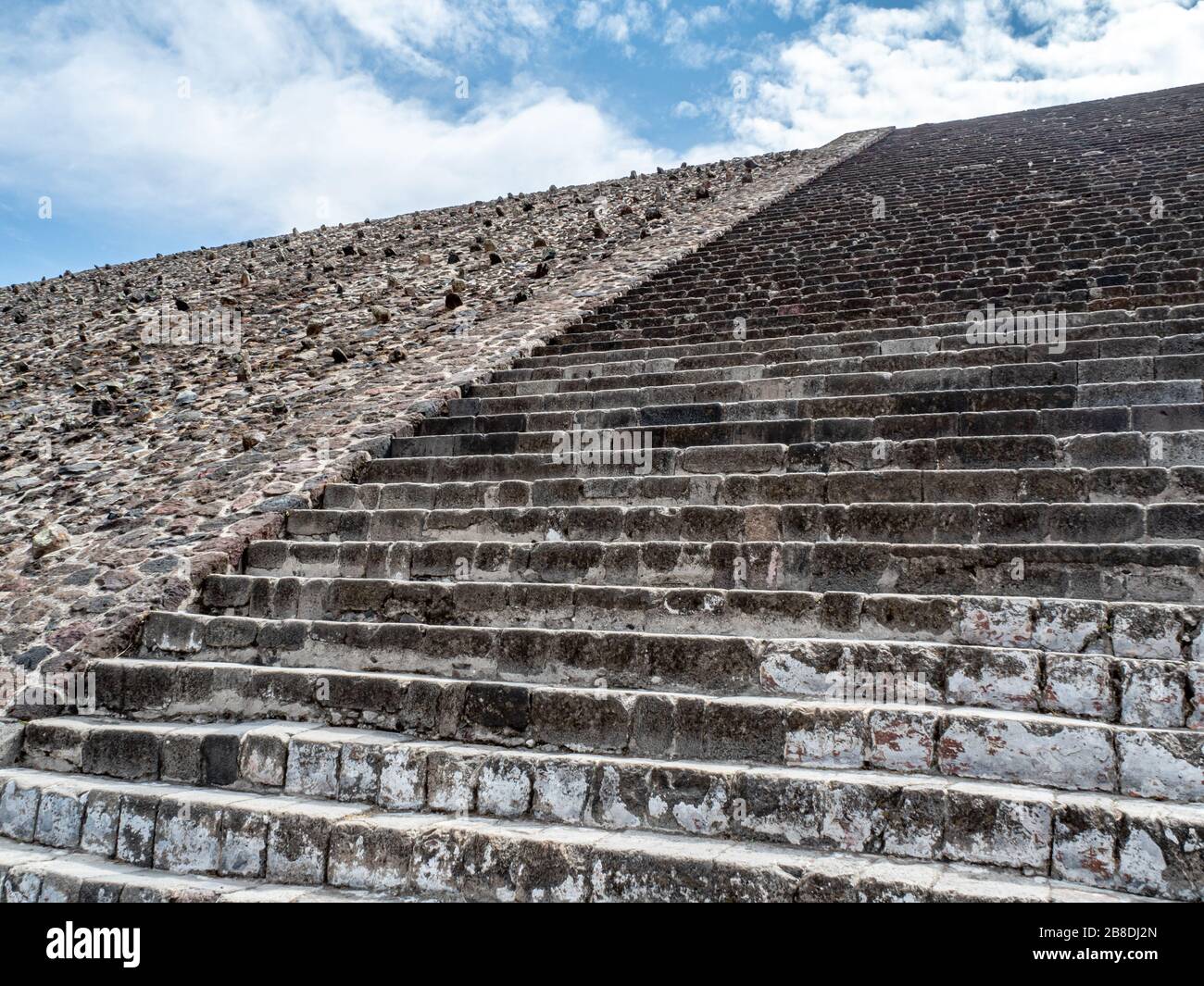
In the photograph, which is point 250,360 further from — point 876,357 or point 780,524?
point 780,524

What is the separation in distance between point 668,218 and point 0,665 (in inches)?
399

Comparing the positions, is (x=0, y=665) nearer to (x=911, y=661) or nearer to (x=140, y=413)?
(x=140, y=413)

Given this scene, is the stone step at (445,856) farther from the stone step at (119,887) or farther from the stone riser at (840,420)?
the stone riser at (840,420)

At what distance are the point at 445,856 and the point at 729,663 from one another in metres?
1.30

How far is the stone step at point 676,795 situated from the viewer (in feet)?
8.21

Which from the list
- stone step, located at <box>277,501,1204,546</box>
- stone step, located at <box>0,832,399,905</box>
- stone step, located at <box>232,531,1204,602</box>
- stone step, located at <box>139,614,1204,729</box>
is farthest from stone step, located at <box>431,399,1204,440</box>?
stone step, located at <box>0,832,399,905</box>

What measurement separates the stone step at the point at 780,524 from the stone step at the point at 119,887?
2.08 metres

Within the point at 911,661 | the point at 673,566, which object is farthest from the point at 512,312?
the point at 911,661

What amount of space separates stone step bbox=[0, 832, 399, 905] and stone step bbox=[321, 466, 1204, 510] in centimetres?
244

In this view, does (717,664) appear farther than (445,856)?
Yes

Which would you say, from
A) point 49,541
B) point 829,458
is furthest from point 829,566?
point 49,541

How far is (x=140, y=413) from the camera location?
7.72 meters

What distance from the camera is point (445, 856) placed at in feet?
9.88

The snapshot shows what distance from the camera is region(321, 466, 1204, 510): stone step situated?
13.1 ft
